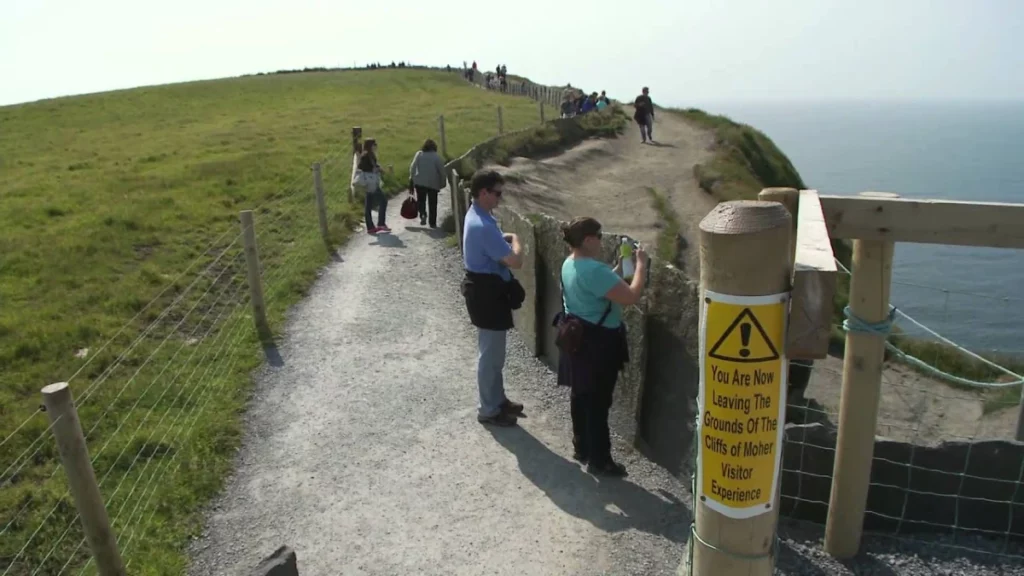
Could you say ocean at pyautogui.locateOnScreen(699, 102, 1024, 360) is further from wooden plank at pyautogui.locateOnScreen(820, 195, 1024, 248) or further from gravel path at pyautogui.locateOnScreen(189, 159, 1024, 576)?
gravel path at pyautogui.locateOnScreen(189, 159, 1024, 576)

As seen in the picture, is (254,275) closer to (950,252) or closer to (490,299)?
(490,299)

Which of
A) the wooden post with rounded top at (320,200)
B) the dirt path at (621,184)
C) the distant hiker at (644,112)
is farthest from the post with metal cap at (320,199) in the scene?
the distant hiker at (644,112)

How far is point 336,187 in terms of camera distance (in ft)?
60.2

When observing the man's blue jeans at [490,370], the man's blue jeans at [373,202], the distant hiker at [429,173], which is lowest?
the man's blue jeans at [490,370]

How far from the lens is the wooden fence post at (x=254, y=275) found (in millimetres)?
9336

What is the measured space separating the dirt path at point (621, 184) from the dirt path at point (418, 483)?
35.0ft

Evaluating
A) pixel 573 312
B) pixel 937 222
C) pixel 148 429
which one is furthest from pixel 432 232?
pixel 937 222

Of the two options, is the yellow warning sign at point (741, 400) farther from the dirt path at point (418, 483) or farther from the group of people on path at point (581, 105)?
the group of people on path at point (581, 105)

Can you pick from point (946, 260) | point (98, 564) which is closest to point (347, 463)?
point (98, 564)

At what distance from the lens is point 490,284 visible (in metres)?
6.63

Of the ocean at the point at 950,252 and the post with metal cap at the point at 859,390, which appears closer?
the post with metal cap at the point at 859,390

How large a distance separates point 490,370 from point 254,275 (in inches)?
155

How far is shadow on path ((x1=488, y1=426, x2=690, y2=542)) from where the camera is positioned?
18.1ft

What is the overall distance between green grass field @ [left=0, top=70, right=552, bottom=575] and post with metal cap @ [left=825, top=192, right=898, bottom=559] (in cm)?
431
